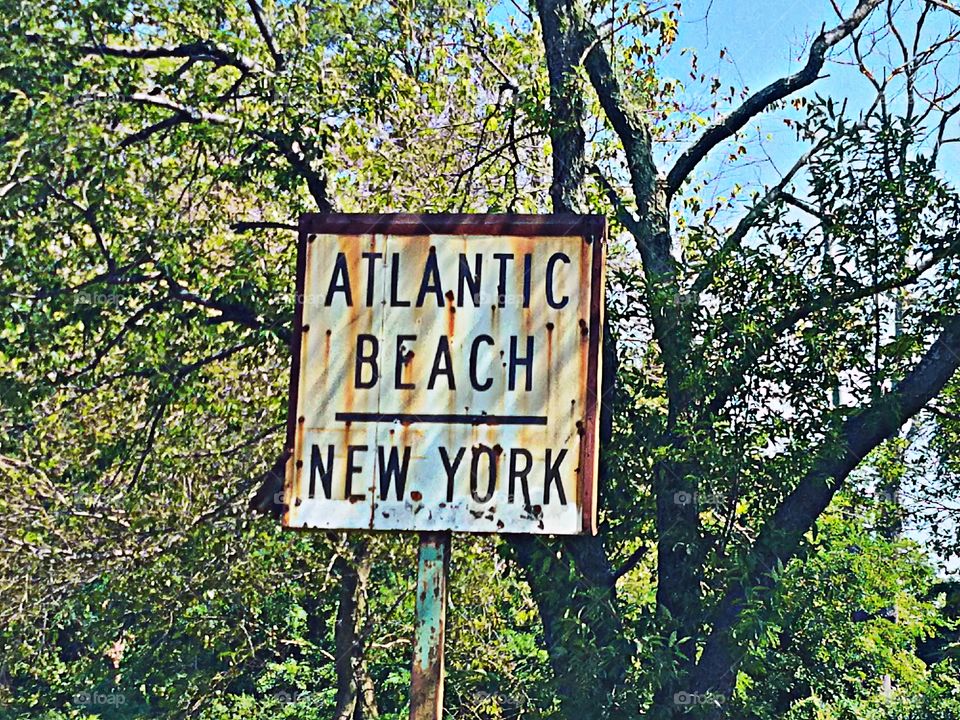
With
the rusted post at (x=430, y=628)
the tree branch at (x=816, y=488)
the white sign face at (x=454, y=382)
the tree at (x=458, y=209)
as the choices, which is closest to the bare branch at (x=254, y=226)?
the tree at (x=458, y=209)

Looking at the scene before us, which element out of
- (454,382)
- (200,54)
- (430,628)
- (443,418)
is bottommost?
(430,628)

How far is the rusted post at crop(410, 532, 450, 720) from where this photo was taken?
5.09 meters

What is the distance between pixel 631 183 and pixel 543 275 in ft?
18.8

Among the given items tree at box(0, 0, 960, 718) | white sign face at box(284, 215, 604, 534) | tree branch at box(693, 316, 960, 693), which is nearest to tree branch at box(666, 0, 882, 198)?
tree at box(0, 0, 960, 718)

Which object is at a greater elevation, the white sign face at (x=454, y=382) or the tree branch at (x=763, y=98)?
the tree branch at (x=763, y=98)

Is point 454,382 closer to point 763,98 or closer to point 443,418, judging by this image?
point 443,418

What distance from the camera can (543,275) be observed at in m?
5.18

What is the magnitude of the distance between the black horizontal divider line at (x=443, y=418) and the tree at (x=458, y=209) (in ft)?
13.3

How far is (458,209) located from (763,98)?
273cm

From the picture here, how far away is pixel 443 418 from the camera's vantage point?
5.12m


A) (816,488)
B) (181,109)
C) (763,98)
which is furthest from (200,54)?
(816,488)

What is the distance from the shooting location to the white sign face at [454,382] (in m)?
5.06

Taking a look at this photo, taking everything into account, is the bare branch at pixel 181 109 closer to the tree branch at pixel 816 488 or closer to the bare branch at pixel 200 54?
the bare branch at pixel 200 54

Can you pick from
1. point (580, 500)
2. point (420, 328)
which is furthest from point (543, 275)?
point (580, 500)
